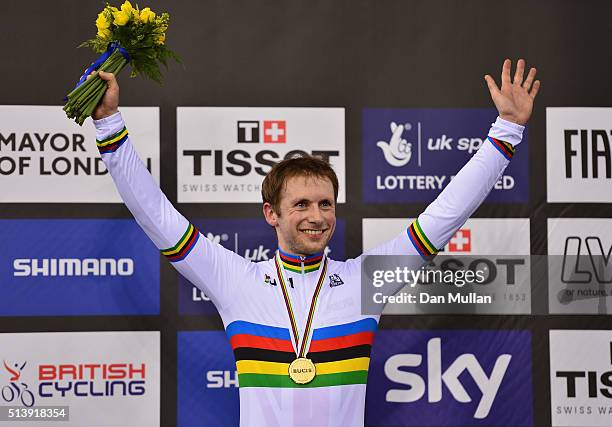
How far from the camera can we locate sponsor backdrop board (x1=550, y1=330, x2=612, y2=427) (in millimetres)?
2846

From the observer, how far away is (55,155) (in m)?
2.79

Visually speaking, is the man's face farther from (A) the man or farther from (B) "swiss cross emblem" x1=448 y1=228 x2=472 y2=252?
(B) "swiss cross emblem" x1=448 y1=228 x2=472 y2=252

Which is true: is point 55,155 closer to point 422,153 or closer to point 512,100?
point 422,153

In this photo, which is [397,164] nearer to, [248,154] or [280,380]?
[248,154]

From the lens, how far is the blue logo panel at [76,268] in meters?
2.75

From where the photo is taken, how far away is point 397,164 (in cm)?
285

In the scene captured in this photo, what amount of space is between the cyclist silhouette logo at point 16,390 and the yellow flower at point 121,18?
5.02 feet

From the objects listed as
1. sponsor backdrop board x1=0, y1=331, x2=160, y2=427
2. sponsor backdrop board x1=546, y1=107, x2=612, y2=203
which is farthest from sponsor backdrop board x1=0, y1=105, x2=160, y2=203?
sponsor backdrop board x1=546, y1=107, x2=612, y2=203

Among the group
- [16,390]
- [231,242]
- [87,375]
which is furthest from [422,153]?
[16,390]

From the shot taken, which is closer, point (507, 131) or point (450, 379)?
point (507, 131)

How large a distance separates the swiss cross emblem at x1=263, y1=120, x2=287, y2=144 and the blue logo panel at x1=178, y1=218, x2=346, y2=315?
34 cm

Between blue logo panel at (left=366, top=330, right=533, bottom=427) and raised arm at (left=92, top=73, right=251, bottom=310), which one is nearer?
raised arm at (left=92, top=73, right=251, bottom=310)

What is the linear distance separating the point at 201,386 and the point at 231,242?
0.62m

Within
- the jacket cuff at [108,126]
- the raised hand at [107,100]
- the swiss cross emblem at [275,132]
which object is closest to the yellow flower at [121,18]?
the raised hand at [107,100]
